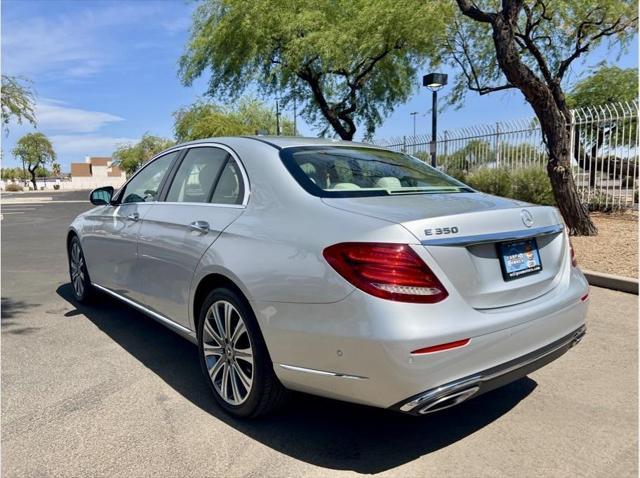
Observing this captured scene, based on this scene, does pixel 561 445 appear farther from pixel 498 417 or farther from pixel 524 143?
pixel 524 143

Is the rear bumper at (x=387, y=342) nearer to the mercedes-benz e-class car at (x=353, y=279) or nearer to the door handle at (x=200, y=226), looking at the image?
the mercedes-benz e-class car at (x=353, y=279)

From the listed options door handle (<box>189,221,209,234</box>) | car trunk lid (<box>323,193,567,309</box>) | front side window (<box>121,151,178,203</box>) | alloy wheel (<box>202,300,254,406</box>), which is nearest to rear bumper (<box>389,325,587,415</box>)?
car trunk lid (<box>323,193,567,309</box>)

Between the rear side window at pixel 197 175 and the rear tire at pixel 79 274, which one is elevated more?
the rear side window at pixel 197 175

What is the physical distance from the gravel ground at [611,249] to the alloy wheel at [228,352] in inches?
206

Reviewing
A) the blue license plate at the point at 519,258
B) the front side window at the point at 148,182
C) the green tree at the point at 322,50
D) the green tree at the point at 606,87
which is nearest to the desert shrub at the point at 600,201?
the green tree at the point at 322,50

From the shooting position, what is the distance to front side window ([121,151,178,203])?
13.8 feet

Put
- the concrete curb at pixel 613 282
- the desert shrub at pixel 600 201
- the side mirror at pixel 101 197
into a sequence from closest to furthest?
the side mirror at pixel 101 197, the concrete curb at pixel 613 282, the desert shrub at pixel 600 201

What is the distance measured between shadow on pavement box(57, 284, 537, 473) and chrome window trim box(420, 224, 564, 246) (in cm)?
113

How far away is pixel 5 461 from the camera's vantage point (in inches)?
105

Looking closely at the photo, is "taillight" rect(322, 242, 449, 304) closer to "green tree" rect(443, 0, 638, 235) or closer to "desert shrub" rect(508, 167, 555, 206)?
"green tree" rect(443, 0, 638, 235)

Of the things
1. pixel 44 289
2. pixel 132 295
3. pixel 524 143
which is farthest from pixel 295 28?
pixel 132 295

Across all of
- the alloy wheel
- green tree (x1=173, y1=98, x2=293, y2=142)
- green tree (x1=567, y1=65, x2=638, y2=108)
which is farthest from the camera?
green tree (x1=173, y1=98, x2=293, y2=142)

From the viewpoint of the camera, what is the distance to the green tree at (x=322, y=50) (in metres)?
14.7

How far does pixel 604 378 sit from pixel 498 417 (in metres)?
1.09
